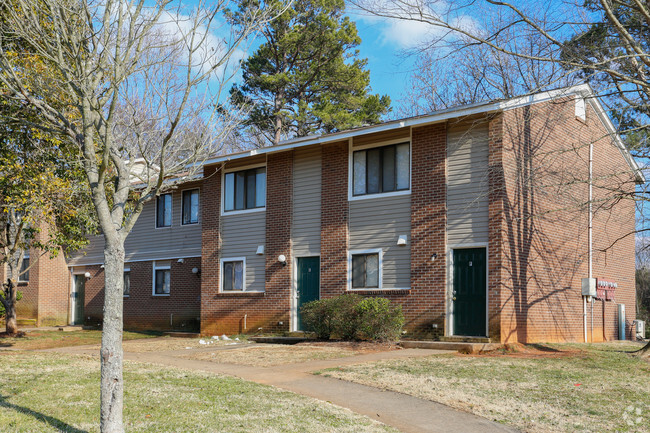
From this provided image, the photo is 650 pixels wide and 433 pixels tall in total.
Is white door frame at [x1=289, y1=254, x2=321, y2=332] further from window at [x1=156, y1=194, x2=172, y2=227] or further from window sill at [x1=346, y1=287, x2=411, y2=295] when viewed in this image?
window at [x1=156, y1=194, x2=172, y2=227]

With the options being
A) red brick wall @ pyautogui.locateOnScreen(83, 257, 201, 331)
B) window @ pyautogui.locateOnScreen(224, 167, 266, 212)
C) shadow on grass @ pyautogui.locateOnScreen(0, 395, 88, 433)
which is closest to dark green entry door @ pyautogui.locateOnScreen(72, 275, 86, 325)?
red brick wall @ pyautogui.locateOnScreen(83, 257, 201, 331)

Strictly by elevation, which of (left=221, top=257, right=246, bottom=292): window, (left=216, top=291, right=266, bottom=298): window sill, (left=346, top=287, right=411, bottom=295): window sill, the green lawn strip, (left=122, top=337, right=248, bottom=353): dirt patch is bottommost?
(left=122, top=337, right=248, bottom=353): dirt patch

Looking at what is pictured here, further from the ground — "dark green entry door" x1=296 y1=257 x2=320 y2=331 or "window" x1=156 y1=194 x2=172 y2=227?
"window" x1=156 y1=194 x2=172 y2=227

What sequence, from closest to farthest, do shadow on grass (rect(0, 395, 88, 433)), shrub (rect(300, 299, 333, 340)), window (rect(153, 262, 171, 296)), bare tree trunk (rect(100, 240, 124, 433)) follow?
bare tree trunk (rect(100, 240, 124, 433)) < shadow on grass (rect(0, 395, 88, 433)) < shrub (rect(300, 299, 333, 340)) < window (rect(153, 262, 171, 296))

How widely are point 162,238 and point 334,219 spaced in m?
9.27

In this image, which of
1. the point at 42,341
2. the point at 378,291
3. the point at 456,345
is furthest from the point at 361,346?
the point at 42,341

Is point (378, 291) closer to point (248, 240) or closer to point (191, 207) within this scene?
point (248, 240)

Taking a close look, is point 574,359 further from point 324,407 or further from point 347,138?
point 347,138

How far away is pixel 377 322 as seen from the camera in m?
15.9

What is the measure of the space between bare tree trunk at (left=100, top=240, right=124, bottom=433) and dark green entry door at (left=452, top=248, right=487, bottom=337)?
11191mm

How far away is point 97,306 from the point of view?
27844mm

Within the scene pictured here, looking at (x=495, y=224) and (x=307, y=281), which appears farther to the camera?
(x=307, y=281)

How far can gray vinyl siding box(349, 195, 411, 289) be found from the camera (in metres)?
17.2

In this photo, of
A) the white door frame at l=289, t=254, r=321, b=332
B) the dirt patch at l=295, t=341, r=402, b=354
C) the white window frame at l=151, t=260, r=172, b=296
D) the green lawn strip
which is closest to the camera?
the green lawn strip
